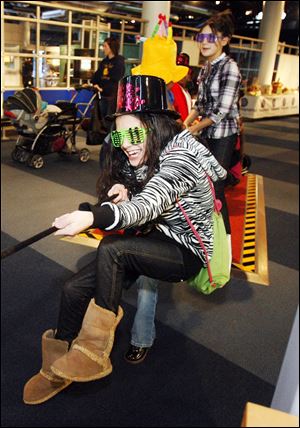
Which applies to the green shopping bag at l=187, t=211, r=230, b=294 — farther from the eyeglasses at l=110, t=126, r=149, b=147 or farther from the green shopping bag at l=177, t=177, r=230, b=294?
the eyeglasses at l=110, t=126, r=149, b=147

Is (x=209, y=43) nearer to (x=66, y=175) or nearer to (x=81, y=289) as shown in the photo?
(x=81, y=289)

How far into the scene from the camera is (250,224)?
2.84ft

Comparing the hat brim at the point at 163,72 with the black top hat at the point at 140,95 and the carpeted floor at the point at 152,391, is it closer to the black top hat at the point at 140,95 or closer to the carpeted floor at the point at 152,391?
the black top hat at the point at 140,95

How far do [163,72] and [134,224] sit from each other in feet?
0.56

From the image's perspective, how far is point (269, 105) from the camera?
78cm

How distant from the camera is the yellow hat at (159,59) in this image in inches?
17.3

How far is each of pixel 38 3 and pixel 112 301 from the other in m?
0.45

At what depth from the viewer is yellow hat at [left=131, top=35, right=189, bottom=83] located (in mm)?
438

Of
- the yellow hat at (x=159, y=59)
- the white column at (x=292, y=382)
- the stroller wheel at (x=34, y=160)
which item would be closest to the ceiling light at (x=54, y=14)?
the yellow hat at (x=159, y=59)

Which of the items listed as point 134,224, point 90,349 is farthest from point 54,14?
point 90,349

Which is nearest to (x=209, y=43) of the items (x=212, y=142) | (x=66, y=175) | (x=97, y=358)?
(x=212, y=142)

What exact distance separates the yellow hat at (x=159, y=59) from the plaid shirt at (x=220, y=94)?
7 cm

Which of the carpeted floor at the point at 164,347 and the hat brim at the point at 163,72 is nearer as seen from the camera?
the hat brim at the point at 163,72

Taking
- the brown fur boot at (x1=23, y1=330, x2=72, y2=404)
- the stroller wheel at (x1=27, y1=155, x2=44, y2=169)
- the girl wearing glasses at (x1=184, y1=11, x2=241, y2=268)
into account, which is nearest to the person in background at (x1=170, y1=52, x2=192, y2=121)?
the girl wearing glasses at (x1=184, y1=11, x2=241, y2=268)
